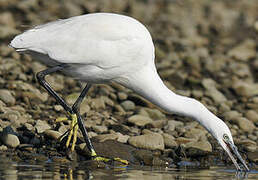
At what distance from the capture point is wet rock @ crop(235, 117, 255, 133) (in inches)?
543

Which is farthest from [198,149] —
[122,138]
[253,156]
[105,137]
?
[105,137]

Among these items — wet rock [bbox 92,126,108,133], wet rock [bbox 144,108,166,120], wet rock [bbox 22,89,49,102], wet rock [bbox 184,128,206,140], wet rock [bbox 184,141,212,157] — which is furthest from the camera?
wet rock [bbox 144,108,166,120]

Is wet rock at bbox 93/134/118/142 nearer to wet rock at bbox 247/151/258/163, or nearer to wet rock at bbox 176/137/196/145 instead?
wet rock at bbox 176/137/196/145

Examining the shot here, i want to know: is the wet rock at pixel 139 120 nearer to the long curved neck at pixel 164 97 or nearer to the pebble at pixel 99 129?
the pebble at pixel 99 129

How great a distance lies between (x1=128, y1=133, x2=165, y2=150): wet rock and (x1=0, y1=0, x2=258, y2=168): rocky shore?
0.02 metres

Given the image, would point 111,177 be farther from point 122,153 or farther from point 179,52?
point 179,52

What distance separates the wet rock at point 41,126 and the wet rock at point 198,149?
273cm

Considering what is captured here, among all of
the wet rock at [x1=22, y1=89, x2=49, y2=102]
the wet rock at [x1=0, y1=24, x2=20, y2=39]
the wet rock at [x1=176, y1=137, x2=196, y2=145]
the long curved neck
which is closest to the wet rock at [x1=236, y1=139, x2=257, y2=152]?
the wet rock at [x1=176, y1=137, x2=196, y2=145]

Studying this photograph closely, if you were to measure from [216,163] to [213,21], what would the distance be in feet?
48.3

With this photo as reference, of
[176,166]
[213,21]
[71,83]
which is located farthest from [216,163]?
[213,21]

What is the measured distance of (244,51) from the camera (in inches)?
832

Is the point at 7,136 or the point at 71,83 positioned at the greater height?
the point at 71,83

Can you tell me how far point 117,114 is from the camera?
544 inches

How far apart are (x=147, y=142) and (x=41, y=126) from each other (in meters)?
2.06
